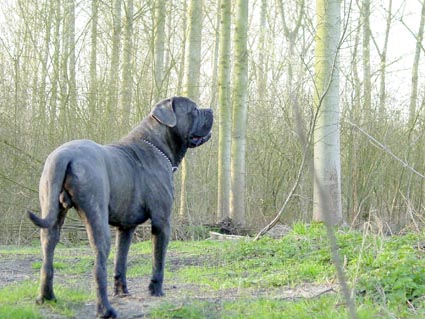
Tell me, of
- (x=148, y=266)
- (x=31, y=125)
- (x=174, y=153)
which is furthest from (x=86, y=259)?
(x=31, y=125)

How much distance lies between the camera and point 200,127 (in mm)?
7418

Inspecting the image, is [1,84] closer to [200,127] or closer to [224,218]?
[224,218]

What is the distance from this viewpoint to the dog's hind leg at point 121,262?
676 cm

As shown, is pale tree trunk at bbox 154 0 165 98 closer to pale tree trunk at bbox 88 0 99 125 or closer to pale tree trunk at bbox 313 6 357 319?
pale tree trunk at bbox 88 0 99 125

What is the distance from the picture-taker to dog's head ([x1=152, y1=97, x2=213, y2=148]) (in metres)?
7.13

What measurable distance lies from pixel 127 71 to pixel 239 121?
14.5 feet

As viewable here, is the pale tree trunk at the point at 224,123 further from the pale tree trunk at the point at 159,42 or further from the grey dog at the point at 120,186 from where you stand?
the grey dog at the point at 120,186

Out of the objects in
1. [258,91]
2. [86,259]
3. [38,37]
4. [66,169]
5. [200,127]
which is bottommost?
[86,259]

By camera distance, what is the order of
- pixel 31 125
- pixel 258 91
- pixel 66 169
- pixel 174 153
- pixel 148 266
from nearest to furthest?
pixel 66 169, pixel 174 153, pixel 148 266, pixel 31 125, pixel 258 91

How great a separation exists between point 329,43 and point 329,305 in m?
7.88

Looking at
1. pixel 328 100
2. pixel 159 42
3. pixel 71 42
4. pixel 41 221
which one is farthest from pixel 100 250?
pixel 71 42

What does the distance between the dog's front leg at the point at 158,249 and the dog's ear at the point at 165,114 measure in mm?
1083

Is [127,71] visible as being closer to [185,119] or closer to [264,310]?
[185,119]

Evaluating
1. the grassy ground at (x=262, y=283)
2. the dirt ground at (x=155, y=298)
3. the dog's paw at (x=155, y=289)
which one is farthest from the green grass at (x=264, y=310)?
the dog's paw at (x=155, y=289)
